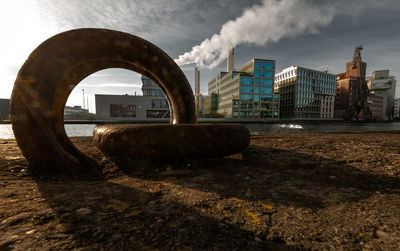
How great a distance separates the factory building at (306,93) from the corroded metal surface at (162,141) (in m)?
55.3

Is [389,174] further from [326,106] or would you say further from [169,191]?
[326,106]

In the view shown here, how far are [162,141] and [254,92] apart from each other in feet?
137

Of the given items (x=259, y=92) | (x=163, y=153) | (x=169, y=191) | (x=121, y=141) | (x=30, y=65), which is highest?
(x=259, y=92)

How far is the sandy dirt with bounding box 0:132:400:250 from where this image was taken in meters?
0.94

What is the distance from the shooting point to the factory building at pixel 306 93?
1925 inches

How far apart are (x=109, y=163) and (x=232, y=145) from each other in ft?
6.44

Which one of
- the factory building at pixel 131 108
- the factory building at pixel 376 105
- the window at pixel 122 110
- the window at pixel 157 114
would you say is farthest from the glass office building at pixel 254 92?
the factory building at pixel 376 105

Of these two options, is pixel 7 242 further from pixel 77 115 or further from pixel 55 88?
pixel 77 115

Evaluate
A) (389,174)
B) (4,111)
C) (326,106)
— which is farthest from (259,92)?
(4,111)

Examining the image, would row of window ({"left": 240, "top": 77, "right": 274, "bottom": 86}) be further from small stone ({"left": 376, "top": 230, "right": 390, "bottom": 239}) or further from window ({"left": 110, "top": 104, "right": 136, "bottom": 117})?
small stone ({"left": 376, "top": 230, "right": 390, "bottom": 239})

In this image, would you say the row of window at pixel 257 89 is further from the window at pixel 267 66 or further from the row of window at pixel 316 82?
the row of window at pixel 316 82

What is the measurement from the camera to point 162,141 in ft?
7.16

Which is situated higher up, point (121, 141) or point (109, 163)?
point (121, 141)

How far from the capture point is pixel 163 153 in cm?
221
